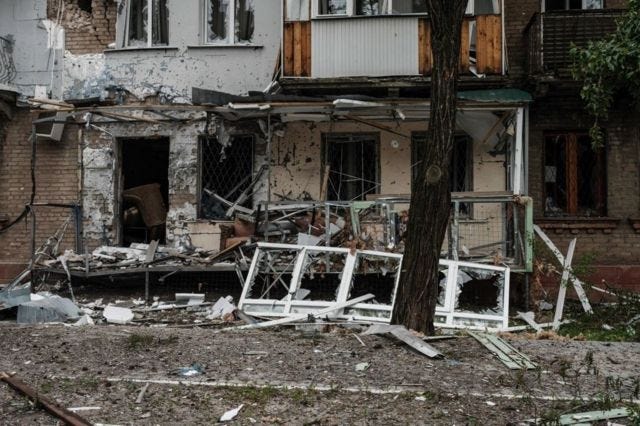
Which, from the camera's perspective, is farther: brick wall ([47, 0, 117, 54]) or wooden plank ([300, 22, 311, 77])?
brick wall ([47, 0, 117, 54])

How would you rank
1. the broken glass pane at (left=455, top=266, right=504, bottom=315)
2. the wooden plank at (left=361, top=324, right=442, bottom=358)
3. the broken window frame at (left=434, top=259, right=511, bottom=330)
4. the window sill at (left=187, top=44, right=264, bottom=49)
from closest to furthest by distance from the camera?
the wooden plank at (left=361, top=324, right=442, bottom=358) → the broken window frame at (left=434, top=259, right=511, bottom=330) → the broken glass pane at (left=455, top=266, right=504, bottom=315) → the window sill at (left=187, top=44, right=264, bottom=49)

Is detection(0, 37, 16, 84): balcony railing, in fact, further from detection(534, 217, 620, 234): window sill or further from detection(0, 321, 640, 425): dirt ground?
detection(534, 217, 620, 234): window sill

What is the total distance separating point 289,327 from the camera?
7.29 m

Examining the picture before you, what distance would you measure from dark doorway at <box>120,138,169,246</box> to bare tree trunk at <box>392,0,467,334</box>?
6.45 metres

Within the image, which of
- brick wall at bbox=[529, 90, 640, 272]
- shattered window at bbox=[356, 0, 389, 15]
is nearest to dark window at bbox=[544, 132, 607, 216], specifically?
brick wall at bbox=[529, 90, 640, 272]

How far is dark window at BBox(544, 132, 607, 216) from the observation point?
10.7 metres

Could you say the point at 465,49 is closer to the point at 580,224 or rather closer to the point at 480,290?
the point at 580,224

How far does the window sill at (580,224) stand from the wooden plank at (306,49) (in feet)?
15.0

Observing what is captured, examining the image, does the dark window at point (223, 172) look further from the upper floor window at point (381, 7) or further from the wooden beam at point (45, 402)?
the wooden beam at point (45, 402)

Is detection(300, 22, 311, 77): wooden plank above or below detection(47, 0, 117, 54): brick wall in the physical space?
below

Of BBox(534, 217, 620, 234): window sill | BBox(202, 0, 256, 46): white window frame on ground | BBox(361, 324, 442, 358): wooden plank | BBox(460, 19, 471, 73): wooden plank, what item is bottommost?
BBox(361, 324, 442, 358): wooden plank

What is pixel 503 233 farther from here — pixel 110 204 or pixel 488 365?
pixel 110 204

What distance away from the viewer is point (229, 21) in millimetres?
11156

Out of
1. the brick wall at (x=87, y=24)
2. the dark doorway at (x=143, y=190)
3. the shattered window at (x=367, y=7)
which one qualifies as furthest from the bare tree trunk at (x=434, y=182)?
the brick wall at (x=87, y=24)
